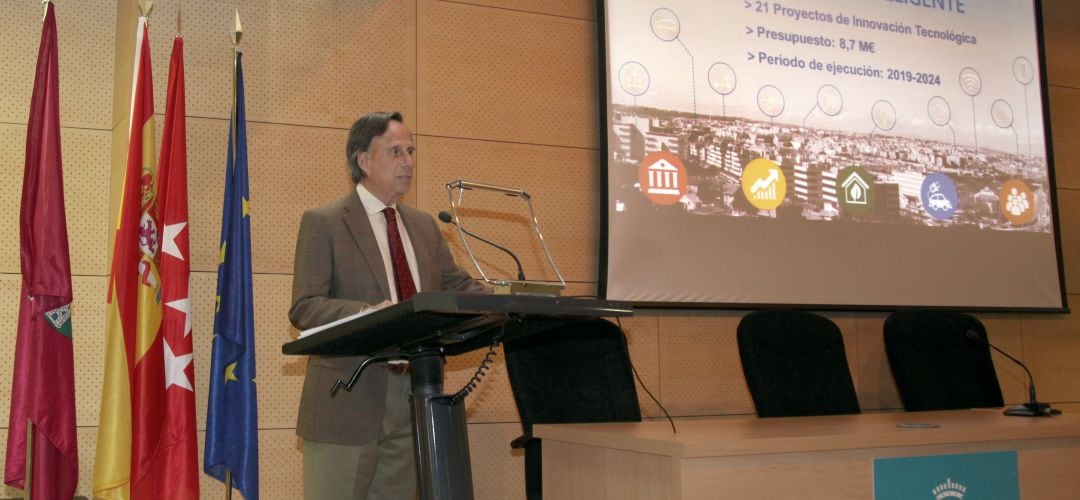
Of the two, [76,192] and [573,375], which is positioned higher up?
[76,192]

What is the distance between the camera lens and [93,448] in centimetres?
352

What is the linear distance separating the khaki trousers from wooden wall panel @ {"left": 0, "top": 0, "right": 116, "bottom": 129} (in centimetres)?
193

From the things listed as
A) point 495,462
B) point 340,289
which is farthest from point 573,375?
point 340,289

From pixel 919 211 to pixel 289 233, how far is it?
3.08 meters

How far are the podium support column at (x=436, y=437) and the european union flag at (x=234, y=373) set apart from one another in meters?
1.67

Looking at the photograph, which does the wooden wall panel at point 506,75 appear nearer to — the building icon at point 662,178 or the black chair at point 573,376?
the building icon at point 662,178

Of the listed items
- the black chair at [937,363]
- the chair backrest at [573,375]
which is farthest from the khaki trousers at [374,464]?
the black chair at [937,363]

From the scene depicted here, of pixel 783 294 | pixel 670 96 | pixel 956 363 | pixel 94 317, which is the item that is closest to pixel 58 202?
pixel 94 317

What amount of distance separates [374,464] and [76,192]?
1892mm

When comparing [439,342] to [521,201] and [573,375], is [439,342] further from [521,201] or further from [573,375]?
[521,201]

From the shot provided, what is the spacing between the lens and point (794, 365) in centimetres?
376

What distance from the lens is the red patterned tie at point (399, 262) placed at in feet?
8.38

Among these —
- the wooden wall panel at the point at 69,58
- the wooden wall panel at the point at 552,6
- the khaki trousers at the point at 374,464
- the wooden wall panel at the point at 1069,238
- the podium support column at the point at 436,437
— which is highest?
the wooden wall panel at the point at 552,6

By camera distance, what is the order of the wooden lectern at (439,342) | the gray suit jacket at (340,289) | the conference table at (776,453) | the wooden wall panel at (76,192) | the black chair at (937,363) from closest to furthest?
the wooden lectern at (439,342) < the conference table at (776,453) < the gray suit jacket at (340,289) < the wooden wall panel at (76,192) < the black chair at (937,363)
